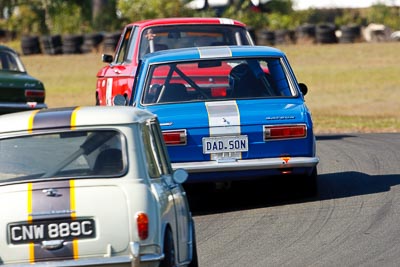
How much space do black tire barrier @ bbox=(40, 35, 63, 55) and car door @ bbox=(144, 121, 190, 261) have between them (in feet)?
120

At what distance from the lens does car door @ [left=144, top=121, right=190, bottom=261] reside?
23.0 ft

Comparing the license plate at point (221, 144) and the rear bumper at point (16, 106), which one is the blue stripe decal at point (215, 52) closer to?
the license plate at point (221, 144)

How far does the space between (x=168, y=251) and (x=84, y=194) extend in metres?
0.61

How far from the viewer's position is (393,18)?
65000 millimetres

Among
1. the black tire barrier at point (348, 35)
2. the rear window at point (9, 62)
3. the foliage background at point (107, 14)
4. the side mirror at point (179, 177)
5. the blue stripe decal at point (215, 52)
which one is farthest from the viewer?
the foliage background at point (107, 14)

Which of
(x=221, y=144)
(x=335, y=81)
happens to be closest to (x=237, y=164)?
(x=221, y=144)

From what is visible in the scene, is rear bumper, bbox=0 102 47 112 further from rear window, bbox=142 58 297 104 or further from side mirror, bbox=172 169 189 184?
side mirror, bbox=172 169 189 184

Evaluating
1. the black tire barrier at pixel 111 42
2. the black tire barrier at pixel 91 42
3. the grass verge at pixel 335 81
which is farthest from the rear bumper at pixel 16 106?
the black tire barrier at pixel 91 42

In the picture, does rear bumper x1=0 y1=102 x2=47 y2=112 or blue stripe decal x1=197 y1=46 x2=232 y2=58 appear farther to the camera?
rear bumper x1=0 y1=102 x2=47 y2=112

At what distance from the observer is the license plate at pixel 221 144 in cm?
1055

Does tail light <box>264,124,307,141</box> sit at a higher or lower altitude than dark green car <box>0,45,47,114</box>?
higher

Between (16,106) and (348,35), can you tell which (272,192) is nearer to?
(16,106)

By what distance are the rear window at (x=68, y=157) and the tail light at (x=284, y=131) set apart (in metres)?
3.88

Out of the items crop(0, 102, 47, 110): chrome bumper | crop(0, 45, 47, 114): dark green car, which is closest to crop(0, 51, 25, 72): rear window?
crop(0, 45, 47, 114): dark green car
